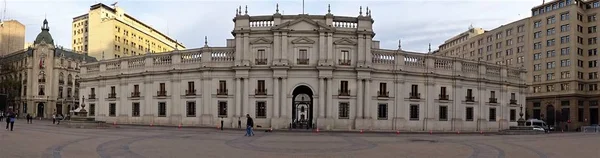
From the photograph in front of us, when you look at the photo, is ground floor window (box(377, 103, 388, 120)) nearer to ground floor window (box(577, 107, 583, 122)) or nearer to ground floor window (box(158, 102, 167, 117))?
ground floor window (box(158, 102, 167, 117))

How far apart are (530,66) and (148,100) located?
76.8 metres

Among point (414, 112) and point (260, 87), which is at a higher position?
point (260, 87)

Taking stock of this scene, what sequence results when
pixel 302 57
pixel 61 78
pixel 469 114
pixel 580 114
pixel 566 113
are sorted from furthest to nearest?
pixel 61 78 → pixel 580 114 → pixel 566 113 → pixel 469 114 → pixel 302 57

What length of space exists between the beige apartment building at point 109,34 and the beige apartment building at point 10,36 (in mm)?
14502

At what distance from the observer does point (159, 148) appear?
21062 mm

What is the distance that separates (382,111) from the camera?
49.0 metres

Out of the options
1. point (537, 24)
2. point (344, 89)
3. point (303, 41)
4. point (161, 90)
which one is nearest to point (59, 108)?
point (161, 90)

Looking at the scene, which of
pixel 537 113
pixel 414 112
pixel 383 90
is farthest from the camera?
pixel 537 113

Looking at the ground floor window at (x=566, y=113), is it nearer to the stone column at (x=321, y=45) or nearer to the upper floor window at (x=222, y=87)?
the stone column at (x=321, y=45)

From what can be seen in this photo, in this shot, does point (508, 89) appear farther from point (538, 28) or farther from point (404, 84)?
point (538, 28)

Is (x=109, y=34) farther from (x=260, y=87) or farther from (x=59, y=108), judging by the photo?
(x=260, y=87)

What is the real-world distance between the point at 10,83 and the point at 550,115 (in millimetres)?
107481

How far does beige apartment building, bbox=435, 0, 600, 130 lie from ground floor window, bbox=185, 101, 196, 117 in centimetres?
5630

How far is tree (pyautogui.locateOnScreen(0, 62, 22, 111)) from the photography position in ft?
306
